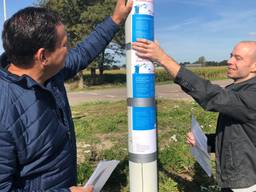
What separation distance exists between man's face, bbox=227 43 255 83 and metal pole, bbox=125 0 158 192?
0.91 metres

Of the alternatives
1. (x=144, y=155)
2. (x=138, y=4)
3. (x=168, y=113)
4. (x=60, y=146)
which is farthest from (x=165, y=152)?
(x=168, y=113)

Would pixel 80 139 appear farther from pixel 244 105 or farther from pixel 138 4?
pixel 244 105

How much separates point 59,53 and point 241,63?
1750 millimetres

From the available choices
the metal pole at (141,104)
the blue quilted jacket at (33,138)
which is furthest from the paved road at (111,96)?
the blue quilted jacket at (33,138)

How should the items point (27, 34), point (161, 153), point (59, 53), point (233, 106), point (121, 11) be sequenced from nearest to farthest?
point (27, 34), point (59, 53), point (233, 106), point (121, 11), point (161, 153)

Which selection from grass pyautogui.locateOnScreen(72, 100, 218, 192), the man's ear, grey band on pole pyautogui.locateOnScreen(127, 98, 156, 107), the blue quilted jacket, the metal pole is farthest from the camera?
grass pyautogui.locateOnScreen(72, 100, 218, 192)

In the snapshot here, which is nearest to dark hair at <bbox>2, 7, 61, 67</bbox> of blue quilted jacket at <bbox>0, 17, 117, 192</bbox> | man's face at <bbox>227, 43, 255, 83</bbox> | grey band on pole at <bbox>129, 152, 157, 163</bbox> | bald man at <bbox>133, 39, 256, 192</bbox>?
blue quilted jacket at <bbox>0, 17, 117, 192</bbox>

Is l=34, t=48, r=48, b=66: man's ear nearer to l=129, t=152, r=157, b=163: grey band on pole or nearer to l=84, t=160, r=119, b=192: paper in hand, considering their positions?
l=84, t=160, r=119, b=192: paper in hand

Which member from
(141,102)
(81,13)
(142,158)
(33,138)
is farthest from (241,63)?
(81,13)

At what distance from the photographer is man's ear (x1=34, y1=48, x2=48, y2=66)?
2.13 meters

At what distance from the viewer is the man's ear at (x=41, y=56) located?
213 cm

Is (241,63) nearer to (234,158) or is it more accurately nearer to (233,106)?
(233,106)

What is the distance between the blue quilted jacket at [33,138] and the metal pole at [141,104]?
5.40 ft

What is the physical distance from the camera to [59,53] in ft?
7.41
